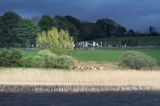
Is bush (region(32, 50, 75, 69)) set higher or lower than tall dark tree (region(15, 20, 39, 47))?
lower

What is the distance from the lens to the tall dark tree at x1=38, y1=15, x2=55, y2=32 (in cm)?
15562

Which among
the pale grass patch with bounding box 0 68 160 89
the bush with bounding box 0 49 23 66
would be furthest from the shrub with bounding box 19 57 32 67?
the pale grass patch with bounding box 0 68 160 89

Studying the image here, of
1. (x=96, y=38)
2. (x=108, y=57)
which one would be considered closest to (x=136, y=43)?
(x=96, y=38)

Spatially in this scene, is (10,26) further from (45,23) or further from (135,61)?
(135,61)

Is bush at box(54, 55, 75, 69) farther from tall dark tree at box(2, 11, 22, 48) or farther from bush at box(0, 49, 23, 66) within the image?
tall dark tree at box(2, 11, 22, 48)

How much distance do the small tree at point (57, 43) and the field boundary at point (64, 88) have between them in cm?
4440

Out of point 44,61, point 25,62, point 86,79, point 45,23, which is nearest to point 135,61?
point 44,61

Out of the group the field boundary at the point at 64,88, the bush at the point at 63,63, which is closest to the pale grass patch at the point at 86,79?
the field boundary at the point at 64,88

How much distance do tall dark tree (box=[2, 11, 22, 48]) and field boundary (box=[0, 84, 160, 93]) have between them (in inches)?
3673

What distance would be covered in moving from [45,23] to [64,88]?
374ft

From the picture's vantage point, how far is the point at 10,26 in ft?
501

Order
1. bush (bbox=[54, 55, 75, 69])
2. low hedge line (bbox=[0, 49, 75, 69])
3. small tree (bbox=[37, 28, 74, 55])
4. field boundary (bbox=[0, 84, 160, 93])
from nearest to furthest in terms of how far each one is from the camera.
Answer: field boundary (bbox=[0, 84, 160, 93]), bush (bbox=[54, 55, 75, 69]), low hedge line (bbox=[0, 49, 75, 69]), small tree (bbox=[37, 28, 74, 55])
